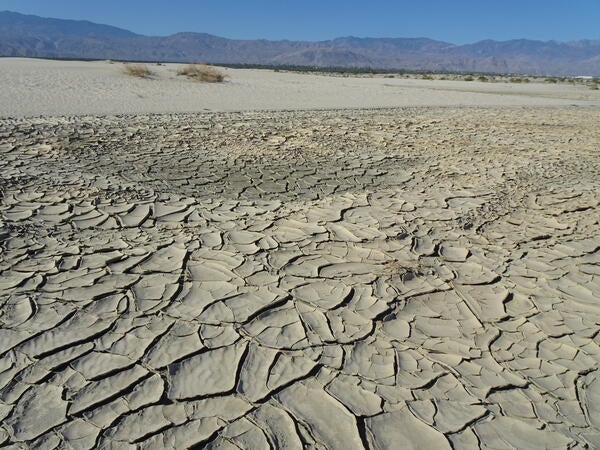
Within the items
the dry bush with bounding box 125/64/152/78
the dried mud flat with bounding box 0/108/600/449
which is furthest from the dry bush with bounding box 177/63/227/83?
the dried mud flat with bounding box 0/108/600/449

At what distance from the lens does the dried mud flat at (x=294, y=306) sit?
4.91ft

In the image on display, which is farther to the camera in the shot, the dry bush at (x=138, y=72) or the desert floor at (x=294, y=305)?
the dry bush at (x=138, y=72)

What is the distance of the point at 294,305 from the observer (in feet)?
6.95

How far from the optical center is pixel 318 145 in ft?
17.5

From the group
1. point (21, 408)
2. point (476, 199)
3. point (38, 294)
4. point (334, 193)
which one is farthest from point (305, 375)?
point (476, 199)

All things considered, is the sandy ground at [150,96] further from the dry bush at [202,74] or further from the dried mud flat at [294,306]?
the dried mud flat at [294,306]

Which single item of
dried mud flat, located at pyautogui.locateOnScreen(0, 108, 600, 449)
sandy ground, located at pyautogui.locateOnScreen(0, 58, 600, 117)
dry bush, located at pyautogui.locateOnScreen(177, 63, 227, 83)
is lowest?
dried mud flat, located at pyautogui.locateOnScreen(0, 108, 600, 449)

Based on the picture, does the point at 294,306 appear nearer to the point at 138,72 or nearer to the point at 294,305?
the point at 294,305

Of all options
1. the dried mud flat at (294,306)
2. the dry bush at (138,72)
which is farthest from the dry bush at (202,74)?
the dried mud flat at (294,306)

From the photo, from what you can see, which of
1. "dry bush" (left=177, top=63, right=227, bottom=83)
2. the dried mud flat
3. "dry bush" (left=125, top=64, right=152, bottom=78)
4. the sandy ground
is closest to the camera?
the dried mud flat

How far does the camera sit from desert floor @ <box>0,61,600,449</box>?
Result: 4.91ft

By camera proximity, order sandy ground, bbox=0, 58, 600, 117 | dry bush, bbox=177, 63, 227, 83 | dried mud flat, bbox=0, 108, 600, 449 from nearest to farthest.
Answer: dried mud flat, bbox=0, 108, 600, 449 < sandy ground, bbox=0, 58, 600, 117 < dry bush, bbox=177, 63, 227, 83

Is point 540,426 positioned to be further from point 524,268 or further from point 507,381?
point 524,268

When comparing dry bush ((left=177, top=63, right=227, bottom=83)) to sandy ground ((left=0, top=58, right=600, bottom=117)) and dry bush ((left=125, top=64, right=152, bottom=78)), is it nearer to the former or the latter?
sandy ground ((left=0, top=58, right=600, bottom=117))
